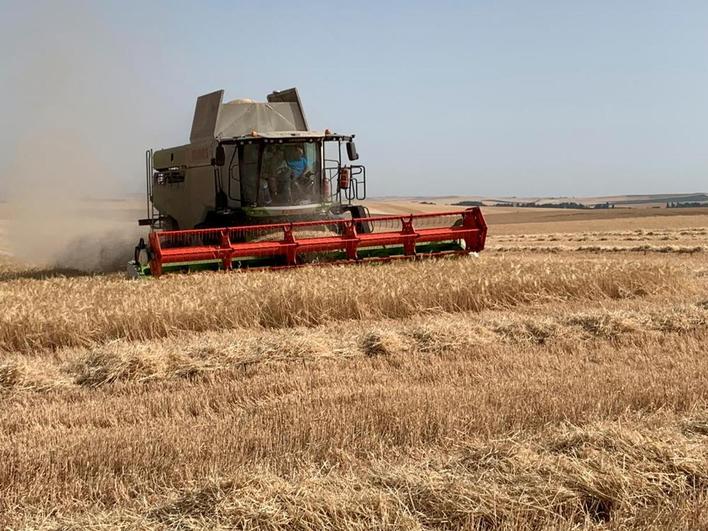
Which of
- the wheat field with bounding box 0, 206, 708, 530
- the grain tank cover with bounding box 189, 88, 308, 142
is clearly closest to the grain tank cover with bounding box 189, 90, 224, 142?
the grain tank cover with bounding box 189, 88, 308, 142

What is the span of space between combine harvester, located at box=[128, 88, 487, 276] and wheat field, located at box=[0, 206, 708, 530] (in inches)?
65.9

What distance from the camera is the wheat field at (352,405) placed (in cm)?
267

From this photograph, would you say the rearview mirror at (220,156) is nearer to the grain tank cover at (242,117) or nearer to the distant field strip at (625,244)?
the grain tank cover at (242,117)

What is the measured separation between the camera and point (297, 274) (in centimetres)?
861

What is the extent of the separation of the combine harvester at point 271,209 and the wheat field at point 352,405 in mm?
1674

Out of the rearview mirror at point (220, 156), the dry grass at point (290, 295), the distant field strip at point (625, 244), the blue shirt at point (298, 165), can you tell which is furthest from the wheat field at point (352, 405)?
the distant field strip at point (625, 244)

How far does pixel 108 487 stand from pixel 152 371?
2097 mm

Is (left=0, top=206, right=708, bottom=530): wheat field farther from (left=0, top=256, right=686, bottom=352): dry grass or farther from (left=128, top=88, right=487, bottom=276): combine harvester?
(left=128, top=88, right=487, bottom=276): combine harvester

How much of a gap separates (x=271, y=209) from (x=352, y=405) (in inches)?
292

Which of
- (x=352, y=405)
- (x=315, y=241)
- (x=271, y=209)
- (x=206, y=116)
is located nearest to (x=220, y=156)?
(x=271, y=209)

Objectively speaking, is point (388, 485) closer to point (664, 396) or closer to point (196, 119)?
point (664, 396)

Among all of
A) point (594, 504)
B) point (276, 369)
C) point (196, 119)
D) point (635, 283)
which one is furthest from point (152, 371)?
point (196, 119)

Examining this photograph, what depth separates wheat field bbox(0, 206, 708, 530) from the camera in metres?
2.67

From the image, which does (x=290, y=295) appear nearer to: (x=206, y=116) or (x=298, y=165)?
(x=298, y=165)
